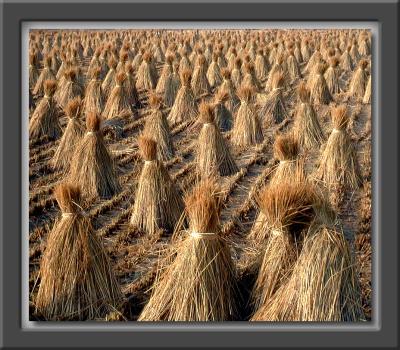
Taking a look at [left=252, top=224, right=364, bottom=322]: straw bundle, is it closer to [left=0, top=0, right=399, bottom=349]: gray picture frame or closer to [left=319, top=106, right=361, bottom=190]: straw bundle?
[left=0, top=0, right=399, bottom=349]: gray picture frame

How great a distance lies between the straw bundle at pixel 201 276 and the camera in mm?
4242

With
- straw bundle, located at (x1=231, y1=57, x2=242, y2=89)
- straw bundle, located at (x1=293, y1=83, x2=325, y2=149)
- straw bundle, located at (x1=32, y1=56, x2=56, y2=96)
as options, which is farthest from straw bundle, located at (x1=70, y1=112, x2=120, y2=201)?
straw bundle, located at (x1=231, y1=57, x2=242, y2=89)

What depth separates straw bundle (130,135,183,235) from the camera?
21.0 feet

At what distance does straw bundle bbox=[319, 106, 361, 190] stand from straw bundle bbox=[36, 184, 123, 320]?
3.81 meters

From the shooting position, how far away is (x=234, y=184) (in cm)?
791

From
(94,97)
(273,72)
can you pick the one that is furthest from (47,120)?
(273,72)

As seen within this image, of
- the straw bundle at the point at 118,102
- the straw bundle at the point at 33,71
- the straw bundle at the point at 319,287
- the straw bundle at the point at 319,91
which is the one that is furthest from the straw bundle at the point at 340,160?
the straw bundle at the point at 33,71

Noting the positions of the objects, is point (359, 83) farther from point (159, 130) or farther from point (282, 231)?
point (282, 231)

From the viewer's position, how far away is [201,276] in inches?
168

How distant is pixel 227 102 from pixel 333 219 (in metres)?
7.49

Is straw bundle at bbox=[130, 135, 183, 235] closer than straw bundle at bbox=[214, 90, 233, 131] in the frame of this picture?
Yes

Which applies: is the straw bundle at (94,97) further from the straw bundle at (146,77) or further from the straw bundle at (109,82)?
the straw bundle at (146,77)
